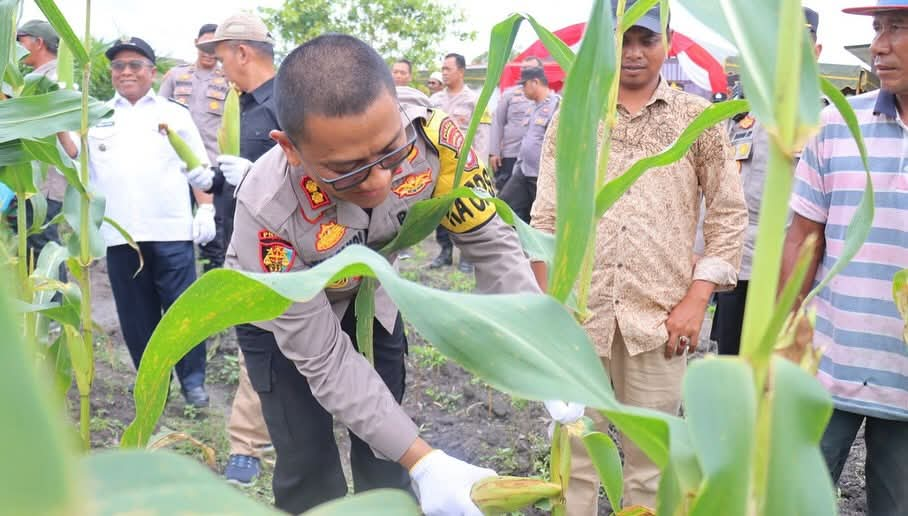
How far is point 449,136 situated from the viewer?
5.17ft

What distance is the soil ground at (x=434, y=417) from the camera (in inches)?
102

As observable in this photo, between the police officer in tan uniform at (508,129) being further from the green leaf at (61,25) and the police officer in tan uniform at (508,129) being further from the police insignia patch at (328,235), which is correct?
the green leaf at (61,25)

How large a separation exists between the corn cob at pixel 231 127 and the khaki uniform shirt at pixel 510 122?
135 inches

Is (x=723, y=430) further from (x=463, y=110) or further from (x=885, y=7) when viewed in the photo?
(x=463, y=110)

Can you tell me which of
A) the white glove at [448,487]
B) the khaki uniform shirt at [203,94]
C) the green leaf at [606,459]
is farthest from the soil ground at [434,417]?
the green leaf at [606,459]

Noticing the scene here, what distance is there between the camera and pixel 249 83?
278 centimetres

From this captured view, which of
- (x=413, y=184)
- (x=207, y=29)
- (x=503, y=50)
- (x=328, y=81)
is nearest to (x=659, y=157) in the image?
(x=503, y=50)

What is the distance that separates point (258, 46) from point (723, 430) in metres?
2.59

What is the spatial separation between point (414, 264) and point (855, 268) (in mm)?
4421

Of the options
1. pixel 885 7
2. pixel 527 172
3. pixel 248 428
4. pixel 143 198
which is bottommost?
pixel 248 428

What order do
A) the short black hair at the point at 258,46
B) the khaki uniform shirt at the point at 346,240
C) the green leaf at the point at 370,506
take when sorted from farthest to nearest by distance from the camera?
the short black hair at the point at 258,46, the khaki uniform shirt at the point at 346,240, the green leaf at the point at 370,506

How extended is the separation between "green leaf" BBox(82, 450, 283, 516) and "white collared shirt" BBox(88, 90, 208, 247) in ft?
9.09

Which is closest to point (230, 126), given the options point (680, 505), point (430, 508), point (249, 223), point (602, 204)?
point (249, 223)

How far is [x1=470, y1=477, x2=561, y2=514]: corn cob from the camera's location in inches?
34.7
